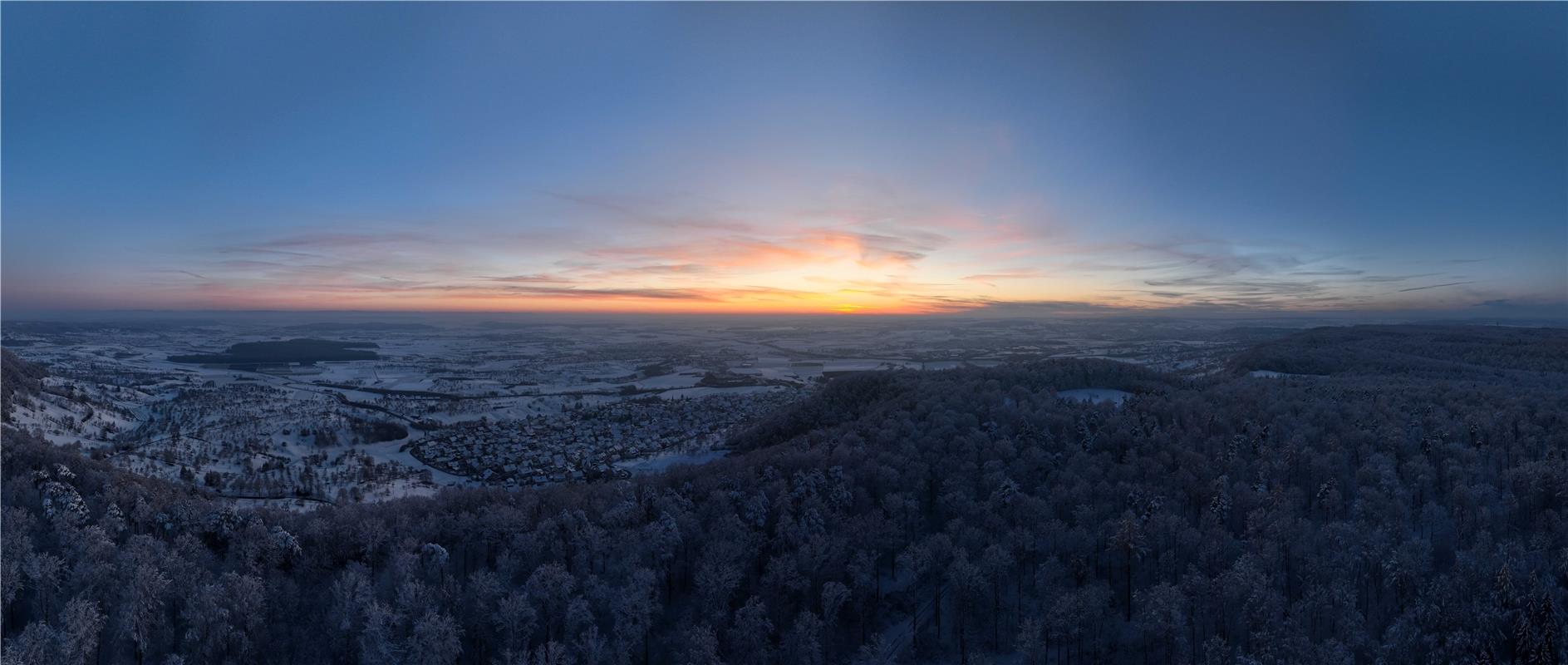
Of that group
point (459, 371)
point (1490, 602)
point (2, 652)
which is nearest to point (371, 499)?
point (2, 652)

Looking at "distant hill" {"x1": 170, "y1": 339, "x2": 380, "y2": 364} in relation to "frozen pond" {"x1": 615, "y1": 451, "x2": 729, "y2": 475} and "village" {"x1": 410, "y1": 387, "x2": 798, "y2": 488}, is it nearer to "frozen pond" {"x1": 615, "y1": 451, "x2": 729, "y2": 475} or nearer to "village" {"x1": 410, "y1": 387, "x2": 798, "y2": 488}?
"village" {"x1": 410, "y1": 387, "x2": 798, "y2": 488}

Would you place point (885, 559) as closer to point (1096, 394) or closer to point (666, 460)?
point (666, 460)

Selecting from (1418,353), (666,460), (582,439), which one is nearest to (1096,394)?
(666,460)

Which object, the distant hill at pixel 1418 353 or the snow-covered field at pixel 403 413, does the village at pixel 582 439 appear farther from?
the distant hill at pixel 1418 353

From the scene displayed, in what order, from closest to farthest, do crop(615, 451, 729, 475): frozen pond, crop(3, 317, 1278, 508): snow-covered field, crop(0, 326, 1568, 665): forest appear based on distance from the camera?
crop(0, 326, 1568, 665): forest
crop(3, 317, 1278, 508): snow-covered field
crop(615, 451, 729, 475): frozen pond

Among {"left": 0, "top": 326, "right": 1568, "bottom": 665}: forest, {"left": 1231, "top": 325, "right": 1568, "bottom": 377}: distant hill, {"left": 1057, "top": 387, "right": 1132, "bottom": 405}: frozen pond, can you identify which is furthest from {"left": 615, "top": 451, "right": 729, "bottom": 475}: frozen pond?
{"left": 1231, "top": 325, "right": 1568, "bottom": 377}: distant hill

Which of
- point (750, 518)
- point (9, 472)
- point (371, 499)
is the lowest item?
point (371, 499)

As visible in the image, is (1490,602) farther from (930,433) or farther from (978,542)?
(930,433)
